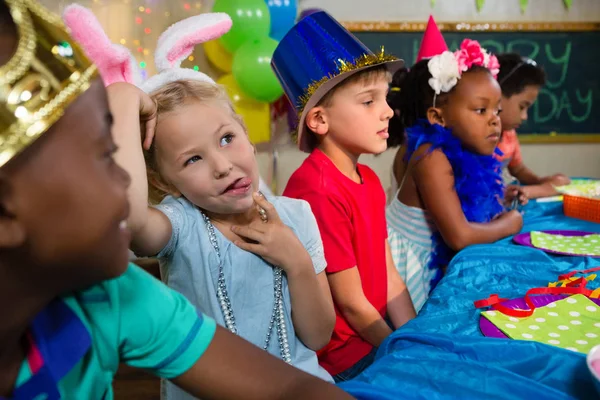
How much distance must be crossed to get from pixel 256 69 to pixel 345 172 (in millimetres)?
1635

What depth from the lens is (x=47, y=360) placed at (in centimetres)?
56

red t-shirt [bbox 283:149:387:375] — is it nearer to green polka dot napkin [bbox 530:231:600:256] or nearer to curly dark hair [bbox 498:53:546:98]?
green polka dot napkin [bbox 530:231:600:256]

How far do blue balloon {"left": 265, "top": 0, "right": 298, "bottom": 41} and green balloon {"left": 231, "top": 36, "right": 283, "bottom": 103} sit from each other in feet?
0.40

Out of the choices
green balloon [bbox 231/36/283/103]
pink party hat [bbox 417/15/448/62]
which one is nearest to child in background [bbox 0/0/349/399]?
pink party hat [bbox 417/15/448/62]

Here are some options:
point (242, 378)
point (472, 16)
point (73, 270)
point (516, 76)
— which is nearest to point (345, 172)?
point (242, 378)

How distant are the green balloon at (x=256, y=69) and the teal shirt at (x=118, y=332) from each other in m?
2.52

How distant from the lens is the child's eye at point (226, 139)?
3.46ft

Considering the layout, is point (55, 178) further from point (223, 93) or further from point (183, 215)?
point (223, 93)

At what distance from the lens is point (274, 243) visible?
104 centimetres

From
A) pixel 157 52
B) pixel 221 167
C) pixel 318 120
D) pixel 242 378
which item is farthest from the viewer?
pixel 318 120

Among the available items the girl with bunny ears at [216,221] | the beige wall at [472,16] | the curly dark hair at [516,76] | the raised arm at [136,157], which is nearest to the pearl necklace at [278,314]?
the girl with bunny ears at [216,221]

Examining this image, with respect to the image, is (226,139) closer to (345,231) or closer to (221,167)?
(221,167)

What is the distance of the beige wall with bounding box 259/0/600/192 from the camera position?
12.5ft

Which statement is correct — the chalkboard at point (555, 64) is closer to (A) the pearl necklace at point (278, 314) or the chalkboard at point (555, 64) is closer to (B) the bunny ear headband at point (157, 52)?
(B) the bunny ear headband at point (157, 52)
